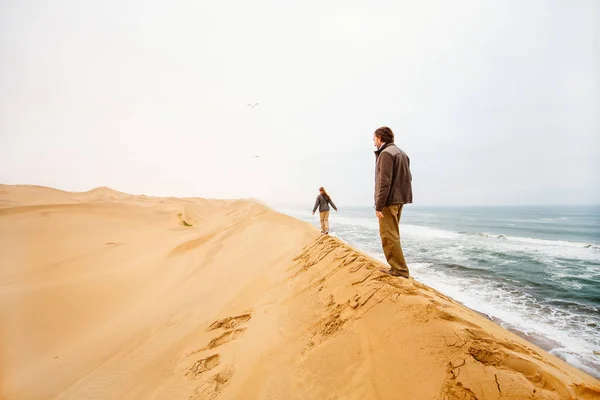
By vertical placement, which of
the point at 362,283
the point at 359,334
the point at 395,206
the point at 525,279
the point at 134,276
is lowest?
the point at 525,279

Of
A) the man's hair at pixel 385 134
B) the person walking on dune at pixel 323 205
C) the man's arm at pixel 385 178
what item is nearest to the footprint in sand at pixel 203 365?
the man's arm at pixel 385 178

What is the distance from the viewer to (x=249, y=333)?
3.19 metres

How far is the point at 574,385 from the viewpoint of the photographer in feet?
4.94

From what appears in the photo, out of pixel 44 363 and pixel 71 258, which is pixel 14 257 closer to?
pixel 71 258

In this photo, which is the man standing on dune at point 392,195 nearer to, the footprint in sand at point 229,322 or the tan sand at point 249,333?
the tan sand at point 249,333

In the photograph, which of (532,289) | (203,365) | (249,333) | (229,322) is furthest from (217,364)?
(532,289)

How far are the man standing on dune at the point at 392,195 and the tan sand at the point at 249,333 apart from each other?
11.1 inches

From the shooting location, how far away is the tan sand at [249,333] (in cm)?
175

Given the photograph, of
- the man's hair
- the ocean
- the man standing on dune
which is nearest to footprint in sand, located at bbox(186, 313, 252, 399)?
the man standing on dune

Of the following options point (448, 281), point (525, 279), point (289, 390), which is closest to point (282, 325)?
point (289, 390)

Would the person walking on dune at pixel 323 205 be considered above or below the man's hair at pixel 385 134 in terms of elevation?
below

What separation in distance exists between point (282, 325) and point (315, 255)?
75.2 inches

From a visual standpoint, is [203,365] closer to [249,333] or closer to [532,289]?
[249,333]

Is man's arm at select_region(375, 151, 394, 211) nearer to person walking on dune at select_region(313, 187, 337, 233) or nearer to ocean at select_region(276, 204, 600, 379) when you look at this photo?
ocean at select_region(276, 204, 600, 379)
